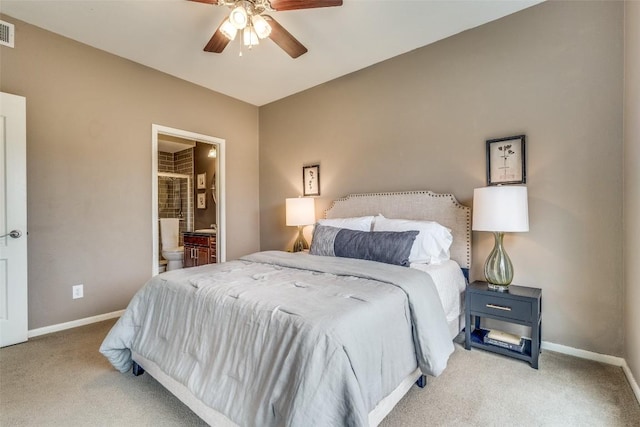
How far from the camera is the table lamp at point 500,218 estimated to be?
2.18m

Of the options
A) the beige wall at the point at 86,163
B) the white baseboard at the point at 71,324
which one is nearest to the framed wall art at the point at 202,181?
the beige wall at the point at 86,163

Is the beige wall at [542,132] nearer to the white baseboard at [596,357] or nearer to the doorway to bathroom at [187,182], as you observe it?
the white baseboard at [596,357]

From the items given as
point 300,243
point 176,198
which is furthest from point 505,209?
point 176,198

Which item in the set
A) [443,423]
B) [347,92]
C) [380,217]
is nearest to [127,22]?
[347,92]

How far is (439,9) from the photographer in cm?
247

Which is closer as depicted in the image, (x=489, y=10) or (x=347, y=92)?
(x=489, y=10)

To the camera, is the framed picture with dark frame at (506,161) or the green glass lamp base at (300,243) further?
the green glass lamp base at (300,243)

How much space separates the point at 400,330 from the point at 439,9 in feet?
8.19

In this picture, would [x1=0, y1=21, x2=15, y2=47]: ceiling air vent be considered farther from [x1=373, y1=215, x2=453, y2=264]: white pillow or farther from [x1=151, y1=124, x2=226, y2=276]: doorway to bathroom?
[x1=373, y1=215, x2=453, y2=264]: white pillow

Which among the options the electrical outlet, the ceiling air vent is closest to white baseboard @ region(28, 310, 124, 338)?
the electrical outlet

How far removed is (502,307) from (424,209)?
1078mm

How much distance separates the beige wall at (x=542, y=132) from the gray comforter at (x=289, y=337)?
1192 millimetres

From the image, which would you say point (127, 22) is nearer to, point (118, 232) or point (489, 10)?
point (118, 232)

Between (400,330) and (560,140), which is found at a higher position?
(560,140)
